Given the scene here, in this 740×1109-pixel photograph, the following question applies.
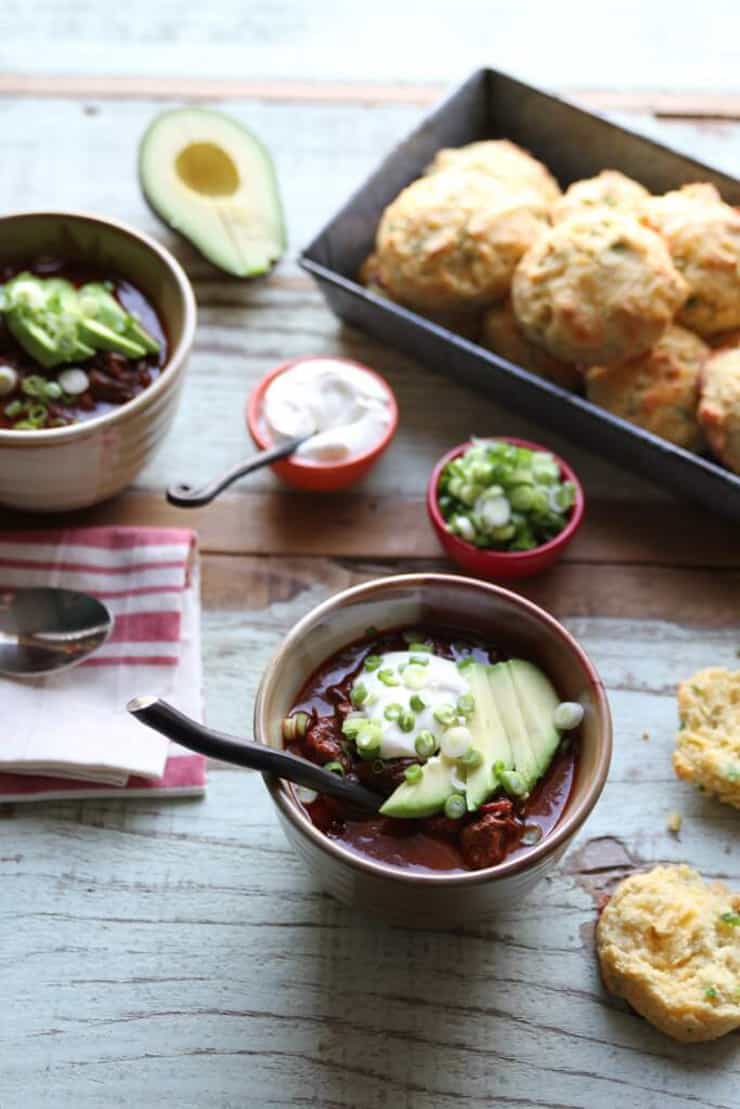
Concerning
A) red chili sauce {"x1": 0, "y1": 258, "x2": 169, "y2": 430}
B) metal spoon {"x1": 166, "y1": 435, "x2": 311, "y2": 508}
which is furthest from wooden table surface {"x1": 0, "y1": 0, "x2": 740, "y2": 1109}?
red chili sauce {"x1": 0, "y1": 258, "x2": 169, "y2": 430}

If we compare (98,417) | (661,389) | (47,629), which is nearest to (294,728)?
(47,629)

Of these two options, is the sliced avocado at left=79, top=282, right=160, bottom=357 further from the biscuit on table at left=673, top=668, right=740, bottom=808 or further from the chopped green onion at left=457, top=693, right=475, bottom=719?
the biscuit on table at left=673, top=668, right=740, bottom=808

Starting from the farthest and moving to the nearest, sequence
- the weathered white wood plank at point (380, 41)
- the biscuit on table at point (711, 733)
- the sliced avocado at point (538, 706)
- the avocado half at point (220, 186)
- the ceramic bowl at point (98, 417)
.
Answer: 1. the weathered white wood plank at point (380, 41)
2. the avocado half at point (220, 186)
3. the ceramic bowl at point (98, 417)
4. the biscuit on table at point (711, 733)
5. the sliced avocado at point (538, 706)

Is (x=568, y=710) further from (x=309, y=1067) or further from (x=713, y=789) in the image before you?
(x=309, y=1067)

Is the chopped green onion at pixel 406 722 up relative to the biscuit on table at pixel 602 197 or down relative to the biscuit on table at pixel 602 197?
down

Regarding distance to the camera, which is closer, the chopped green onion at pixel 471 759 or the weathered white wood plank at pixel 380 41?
the chopped green onion at pixel 471 759

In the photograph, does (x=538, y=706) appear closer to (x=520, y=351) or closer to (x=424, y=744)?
(x=424, y=744)

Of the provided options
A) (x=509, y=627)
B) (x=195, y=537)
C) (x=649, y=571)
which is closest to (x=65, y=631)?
(x=195, y=537)

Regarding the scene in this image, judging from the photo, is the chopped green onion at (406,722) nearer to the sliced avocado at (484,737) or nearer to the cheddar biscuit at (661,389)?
the sliced avocado at (484,737)

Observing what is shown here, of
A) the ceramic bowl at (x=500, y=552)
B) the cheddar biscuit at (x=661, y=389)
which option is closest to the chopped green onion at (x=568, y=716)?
the ceramic bowl at (x=500, y=552)
